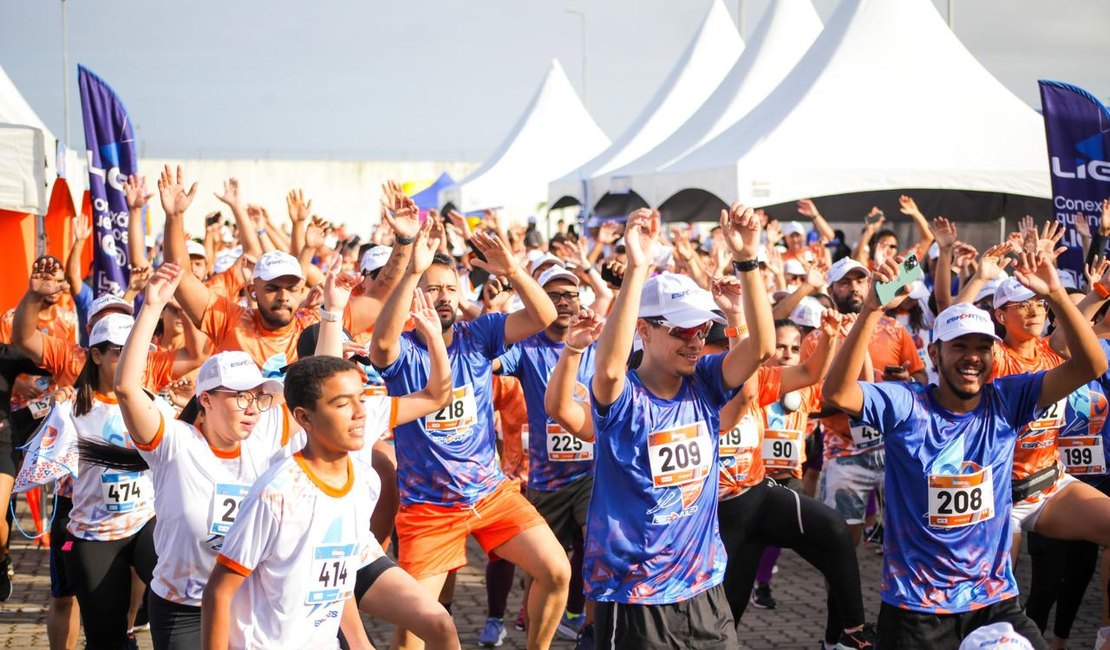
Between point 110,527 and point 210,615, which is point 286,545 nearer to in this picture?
point 210,615

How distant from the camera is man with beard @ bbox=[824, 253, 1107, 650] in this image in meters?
4.64

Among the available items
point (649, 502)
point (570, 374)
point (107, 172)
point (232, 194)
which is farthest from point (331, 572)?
point (107, 172)

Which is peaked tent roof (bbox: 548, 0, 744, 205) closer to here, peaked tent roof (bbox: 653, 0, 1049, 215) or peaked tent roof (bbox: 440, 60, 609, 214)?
peaked tent roof (bbox: 440, 60, 609, 214)

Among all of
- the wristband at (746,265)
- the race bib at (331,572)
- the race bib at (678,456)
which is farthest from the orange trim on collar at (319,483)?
the wristband at (746,265)

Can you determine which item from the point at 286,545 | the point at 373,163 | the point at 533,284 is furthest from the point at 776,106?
the point at 373,163

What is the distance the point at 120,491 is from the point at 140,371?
143cm

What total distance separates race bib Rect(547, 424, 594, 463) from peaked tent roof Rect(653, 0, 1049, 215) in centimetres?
733

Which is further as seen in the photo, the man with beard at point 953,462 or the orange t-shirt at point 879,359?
the orange t-shirt at point 879,359

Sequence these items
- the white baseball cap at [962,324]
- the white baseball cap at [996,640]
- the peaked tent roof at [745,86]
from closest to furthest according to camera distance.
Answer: the white baseball cap at [996,640] < the white baseball cap at [962,324] < the peaked tent roof at [745,86]

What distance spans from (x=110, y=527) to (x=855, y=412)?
336 centimetres

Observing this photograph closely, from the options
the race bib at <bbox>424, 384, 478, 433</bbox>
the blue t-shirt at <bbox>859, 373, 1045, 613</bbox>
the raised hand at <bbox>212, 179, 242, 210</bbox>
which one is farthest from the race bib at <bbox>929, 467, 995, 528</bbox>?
the raised hand at <bbox>212, 179, 242, 210</bbox>

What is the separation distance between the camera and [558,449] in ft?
22.6

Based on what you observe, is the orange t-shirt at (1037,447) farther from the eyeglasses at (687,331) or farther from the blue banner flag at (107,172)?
the blue banner flag at (107,172)

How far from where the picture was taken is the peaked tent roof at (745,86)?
16531 mm
